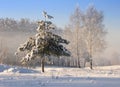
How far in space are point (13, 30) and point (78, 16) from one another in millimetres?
74382

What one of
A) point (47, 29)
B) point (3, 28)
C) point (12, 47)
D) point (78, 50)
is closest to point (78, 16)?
point (78, 50)

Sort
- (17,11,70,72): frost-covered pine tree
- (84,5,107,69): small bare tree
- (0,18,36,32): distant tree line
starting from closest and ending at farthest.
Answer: (17,11,70,72): frost-covered pine tree < (84,5,107,69): small bare tree < (0,18,36,32): distant tree line

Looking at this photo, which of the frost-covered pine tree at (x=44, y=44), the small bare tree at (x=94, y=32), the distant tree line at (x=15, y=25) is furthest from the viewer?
the distant tree line at (x=15, y=25)

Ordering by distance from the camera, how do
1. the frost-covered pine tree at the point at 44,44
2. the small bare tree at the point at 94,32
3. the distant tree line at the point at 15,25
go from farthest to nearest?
the distant tree line at the point at 15,25 < the small bare tree at the point at 94,32 < the frost-covered pine tree at the point at 44,44

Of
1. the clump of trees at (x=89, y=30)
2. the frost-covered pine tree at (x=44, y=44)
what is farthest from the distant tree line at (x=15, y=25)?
the frost-covered pine tree at (x=44, y=44)

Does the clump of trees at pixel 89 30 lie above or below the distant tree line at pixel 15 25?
below

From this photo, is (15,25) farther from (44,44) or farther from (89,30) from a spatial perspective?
(44,44)

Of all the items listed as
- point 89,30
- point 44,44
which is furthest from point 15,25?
point 44,44

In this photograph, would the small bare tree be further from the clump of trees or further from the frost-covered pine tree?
the frost-covered pine tree

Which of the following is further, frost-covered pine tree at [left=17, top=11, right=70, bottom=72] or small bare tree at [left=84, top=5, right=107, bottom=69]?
small bare tree at [left=84, top=5, right=107, bottom=69]

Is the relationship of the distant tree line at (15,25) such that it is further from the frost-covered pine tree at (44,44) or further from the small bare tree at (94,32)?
the frost-covered pine tree at (44,44)

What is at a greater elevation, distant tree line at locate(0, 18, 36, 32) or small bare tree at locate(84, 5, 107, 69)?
distant tree line at locate(0, 18, 36, 32)

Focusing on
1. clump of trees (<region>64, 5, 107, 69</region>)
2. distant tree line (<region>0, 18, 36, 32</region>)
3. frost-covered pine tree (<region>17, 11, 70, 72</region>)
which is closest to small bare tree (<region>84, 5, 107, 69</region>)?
clump of trees (<region>64, 5, 107, 69</region>)

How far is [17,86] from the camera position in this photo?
49.0 ft
